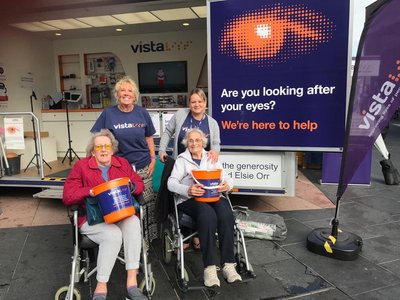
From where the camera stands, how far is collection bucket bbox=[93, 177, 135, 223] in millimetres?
2135

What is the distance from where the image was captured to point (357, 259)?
2959 millimetres

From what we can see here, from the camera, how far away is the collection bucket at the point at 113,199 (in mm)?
2135

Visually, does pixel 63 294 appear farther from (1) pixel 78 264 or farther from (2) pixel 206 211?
(2) pixel 206 211

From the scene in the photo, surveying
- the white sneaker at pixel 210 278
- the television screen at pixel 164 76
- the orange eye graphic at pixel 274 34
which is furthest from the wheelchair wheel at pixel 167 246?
the television screen at pixel 164 76

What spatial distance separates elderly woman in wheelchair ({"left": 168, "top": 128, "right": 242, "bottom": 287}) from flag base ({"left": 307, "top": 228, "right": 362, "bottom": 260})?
3.29 ft

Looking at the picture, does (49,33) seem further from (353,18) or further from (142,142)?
(353,18)

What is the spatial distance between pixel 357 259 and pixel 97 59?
22.7ft

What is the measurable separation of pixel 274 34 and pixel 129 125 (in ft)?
5.70

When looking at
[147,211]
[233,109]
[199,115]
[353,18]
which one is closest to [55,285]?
[147,211]

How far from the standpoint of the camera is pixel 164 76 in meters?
7.59

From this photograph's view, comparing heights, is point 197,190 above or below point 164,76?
below

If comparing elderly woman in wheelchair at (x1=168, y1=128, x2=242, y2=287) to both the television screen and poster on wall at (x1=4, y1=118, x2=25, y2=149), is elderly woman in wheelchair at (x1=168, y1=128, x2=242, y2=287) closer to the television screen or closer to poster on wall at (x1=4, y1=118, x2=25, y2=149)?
poster on wall at (x1=4, y1=118, x2=25, y2=149)

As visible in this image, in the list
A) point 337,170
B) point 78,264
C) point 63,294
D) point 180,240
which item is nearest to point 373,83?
point 180,240

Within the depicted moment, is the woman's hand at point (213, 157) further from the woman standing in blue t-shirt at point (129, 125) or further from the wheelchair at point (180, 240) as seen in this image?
the woman standing in blue t-shirt at point (129, 125)
